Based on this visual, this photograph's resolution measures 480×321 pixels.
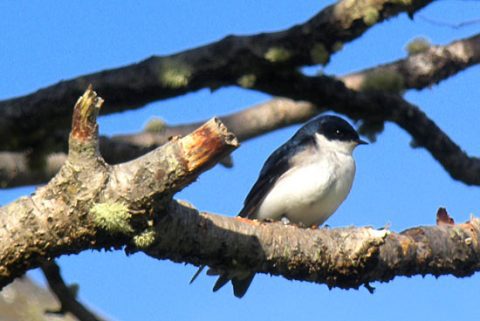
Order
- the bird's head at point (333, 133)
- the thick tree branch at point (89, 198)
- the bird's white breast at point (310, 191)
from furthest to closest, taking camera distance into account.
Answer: the bird's head at point (333, 133)
the bird's white breast at point (310, 191)
the thick tree branch at point (89, 198)

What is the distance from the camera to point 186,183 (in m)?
4.14

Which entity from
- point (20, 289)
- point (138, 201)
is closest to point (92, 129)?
point (138, 201)

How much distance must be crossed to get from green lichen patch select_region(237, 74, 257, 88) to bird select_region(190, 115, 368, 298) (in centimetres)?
126

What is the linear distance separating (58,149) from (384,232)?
2882 millimetres

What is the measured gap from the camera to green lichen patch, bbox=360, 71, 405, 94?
7.66 meters

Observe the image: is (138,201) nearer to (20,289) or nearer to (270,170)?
(270,170)

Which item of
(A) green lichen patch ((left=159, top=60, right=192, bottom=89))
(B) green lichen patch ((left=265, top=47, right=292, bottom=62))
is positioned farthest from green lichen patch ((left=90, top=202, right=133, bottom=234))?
(B) green lichen patch ((left=265, top=47, right=292, bottom=62))

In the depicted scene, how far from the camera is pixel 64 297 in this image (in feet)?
21.6

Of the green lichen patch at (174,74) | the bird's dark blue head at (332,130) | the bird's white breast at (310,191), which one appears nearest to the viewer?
the green lichen patch at (174,74)

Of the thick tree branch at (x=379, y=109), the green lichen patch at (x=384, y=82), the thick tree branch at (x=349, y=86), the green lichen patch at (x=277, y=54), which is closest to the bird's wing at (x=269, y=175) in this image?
the thick tree branch at (x=349, y=86)

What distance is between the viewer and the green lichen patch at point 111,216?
13.6ft

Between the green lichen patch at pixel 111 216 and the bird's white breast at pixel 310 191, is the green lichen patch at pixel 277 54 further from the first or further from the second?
the green lichen patch at pixel 111 216

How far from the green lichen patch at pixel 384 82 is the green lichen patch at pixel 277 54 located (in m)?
0.94

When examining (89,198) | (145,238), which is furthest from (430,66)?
(89,198)
